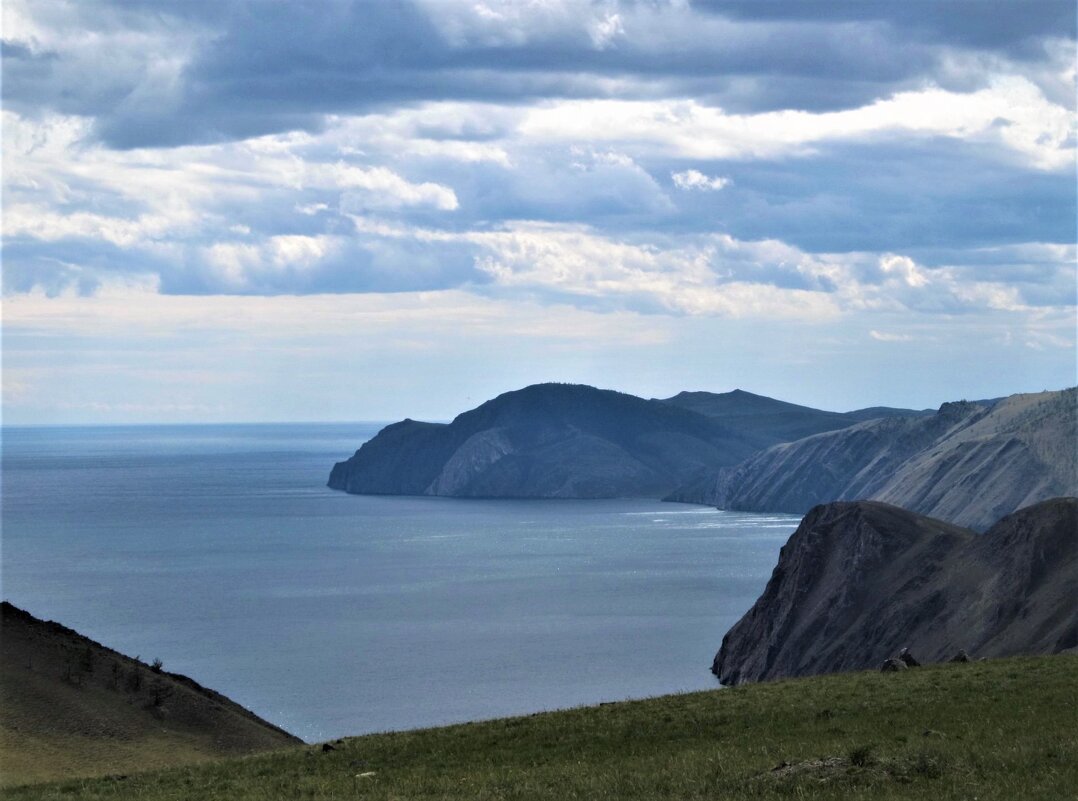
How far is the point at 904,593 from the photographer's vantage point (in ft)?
351

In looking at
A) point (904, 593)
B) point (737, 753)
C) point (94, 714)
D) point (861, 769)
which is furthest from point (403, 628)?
point (861, 769)

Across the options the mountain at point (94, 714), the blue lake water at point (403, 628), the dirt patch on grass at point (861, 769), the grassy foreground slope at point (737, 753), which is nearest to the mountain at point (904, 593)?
the blue lake water at point (403, 628)

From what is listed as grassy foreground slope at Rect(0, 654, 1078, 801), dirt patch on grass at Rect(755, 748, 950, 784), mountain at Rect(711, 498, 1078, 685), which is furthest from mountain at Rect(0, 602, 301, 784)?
mountain at Rect(711, 498, 1078, 685)

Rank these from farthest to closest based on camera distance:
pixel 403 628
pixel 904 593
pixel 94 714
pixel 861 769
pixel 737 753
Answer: pixel 403 628 → pixel 904 593 → pixel 94 714 → pixel 737 753 → pixel 861 769

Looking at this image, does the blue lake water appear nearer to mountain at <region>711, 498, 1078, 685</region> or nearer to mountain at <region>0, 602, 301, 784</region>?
mountain at <region>711, 498, 1078, 685</region>

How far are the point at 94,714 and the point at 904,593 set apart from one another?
76136 millimetres

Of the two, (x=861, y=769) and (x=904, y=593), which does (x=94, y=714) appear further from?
(x=904, y=593)

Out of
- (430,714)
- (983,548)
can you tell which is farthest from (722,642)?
(430,714)

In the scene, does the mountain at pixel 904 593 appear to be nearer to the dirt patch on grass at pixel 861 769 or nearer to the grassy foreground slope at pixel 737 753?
the grassy foreground slope at pixel 737 753

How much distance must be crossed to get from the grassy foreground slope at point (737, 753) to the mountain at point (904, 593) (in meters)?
51.7

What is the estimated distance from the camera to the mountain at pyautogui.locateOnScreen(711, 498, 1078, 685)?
93125 millimetres

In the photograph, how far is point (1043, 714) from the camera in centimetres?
2978

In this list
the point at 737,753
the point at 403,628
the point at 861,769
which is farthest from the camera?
the point at 403,628

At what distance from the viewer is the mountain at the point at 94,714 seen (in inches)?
1640
